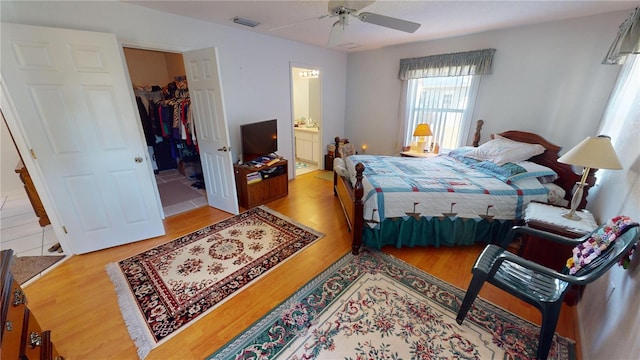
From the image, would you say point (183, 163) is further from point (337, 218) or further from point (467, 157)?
point (467, 157)

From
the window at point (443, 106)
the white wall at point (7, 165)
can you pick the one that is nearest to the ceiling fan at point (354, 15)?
the window at point (443, 106)

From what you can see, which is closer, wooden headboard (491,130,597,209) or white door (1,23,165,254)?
white door (1,23,165,254)

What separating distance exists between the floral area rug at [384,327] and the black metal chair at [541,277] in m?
0.17

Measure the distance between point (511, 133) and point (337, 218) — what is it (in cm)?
266

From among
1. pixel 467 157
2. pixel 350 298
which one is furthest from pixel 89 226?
pixel 467 157

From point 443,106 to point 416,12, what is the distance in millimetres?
1904

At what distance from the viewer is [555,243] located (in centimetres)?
193

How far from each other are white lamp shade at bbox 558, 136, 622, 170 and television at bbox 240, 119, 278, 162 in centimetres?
348

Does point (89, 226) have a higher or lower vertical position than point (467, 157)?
lower

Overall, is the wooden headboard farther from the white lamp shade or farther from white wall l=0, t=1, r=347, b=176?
white wall l=0, t=1, r=347, b=176

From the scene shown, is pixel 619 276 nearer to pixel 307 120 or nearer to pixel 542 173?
pixel 542 173

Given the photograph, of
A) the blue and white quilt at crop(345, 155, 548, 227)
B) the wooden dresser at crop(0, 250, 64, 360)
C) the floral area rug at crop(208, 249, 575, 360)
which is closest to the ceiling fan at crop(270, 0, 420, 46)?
the blue and white quilt at crop(345, 155, 548, 227)

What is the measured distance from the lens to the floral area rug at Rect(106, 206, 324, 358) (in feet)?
5.92

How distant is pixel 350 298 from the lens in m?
1.97
